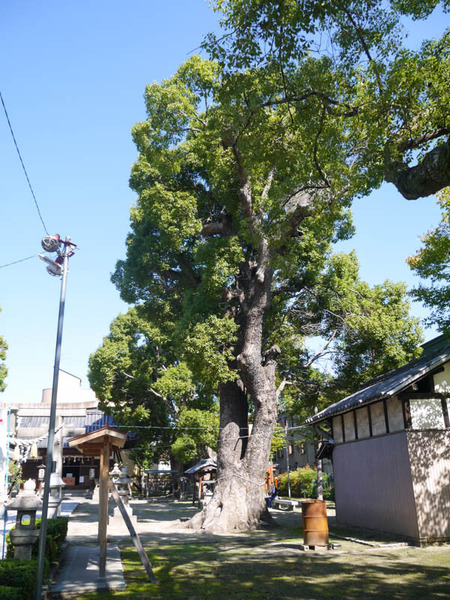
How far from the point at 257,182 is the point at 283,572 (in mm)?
11413

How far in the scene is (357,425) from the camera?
16.0 meters

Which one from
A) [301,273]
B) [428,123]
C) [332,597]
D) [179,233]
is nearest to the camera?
[332,597]

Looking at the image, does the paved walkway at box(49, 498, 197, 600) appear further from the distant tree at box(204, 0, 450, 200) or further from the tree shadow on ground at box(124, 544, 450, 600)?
the distant tree at box(204, 0, 450, 200)

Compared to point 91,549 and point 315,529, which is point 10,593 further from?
point 315,529

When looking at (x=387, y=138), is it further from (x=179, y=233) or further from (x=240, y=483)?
(x=240, y=483)

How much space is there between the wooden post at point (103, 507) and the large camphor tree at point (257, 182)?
6622 millimetres

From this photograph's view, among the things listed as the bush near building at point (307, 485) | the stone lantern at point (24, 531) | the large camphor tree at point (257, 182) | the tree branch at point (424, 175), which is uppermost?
the large camphor tree at point (257, 182)

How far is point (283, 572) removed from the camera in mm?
9492

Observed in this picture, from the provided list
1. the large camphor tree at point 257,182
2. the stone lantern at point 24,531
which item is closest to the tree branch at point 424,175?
the large camphor tree at point 257,182

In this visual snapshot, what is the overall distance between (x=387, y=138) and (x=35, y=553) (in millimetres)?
9485

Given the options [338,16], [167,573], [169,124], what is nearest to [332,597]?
[167,573]

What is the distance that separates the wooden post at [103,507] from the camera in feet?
28.8

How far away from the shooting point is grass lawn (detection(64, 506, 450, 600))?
7.76m

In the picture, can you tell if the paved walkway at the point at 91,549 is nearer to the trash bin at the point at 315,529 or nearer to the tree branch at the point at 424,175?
the trash bin at the point at 315,529
